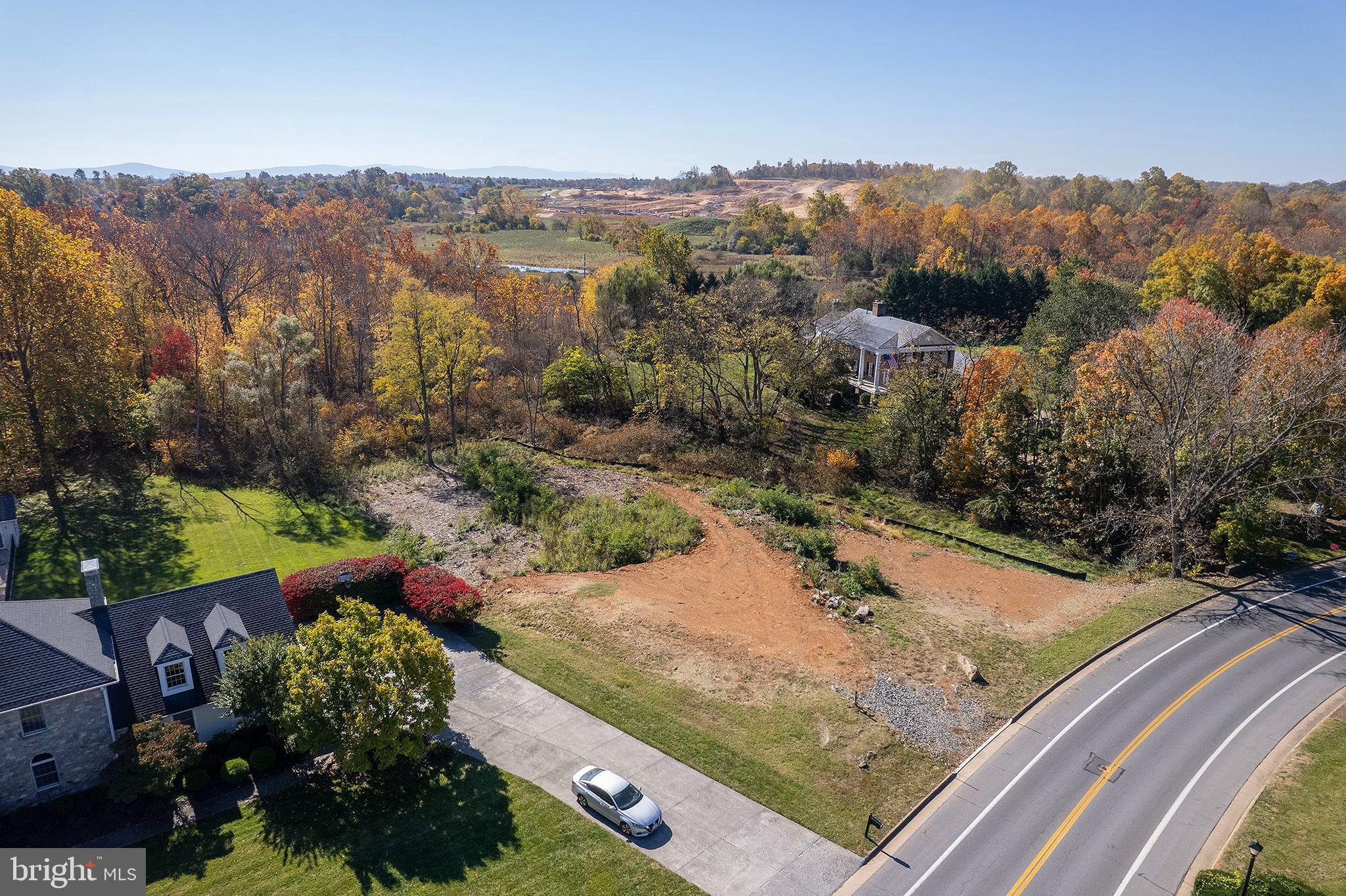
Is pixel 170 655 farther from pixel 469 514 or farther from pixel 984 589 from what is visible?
pixel 984 589

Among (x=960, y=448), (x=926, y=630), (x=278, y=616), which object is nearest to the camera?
(x=278, y=616)

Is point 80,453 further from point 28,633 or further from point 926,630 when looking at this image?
point 926,630

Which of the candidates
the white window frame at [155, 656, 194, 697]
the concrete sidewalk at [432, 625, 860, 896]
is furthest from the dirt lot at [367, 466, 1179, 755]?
the white window frame at [155, 656, 194, 697]

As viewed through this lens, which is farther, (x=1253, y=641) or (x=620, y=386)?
(x=620, y=386)

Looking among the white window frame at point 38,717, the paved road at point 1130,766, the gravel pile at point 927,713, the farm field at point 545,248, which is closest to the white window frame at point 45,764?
the white window frame at point 38,717

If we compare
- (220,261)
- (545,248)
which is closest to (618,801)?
(220,261)

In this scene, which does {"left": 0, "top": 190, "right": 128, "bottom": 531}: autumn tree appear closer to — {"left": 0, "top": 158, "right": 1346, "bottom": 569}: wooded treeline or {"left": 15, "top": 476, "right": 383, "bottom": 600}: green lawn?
{"left": 0, "top": 158, "right": 1346, "bottom": 569}: wooded treeline

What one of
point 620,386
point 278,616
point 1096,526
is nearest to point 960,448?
point 1096,526

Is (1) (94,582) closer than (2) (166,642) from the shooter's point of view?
Yes
